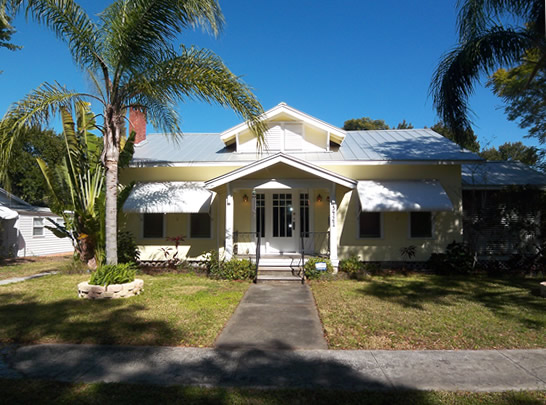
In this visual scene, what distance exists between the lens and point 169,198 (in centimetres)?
1183

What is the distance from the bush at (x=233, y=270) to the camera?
1052 centimetres

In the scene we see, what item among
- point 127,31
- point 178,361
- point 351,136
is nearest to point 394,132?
point 351,136

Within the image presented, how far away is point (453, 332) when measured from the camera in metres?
5.83

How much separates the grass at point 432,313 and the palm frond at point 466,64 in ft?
15.0

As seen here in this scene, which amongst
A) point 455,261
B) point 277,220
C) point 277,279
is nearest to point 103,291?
point 277,279

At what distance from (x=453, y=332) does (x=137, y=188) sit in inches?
409

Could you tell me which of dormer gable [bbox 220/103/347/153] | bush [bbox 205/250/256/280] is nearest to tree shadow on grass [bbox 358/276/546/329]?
bush [bbox 205/250/256/280]

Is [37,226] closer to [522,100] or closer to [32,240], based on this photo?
[32,240]

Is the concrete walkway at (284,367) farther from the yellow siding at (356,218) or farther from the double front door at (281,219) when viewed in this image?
the double front door at (281,219)

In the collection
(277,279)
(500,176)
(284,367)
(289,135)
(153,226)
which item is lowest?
(284,367)

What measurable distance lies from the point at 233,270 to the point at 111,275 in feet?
11.6

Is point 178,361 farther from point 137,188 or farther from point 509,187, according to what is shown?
point 509,187

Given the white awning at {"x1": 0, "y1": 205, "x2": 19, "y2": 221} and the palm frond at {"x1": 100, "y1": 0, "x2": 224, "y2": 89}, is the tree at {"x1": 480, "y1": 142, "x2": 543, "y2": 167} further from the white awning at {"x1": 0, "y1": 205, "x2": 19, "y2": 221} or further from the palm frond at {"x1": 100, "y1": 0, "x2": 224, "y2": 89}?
the white awning at {"x1": 0, "y1": 205, "x2": 19, "y2": 221}

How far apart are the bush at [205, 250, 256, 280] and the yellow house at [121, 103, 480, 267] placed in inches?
41.3
